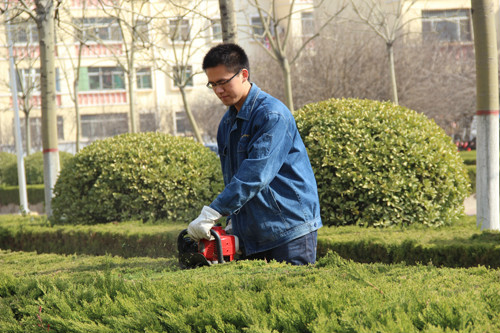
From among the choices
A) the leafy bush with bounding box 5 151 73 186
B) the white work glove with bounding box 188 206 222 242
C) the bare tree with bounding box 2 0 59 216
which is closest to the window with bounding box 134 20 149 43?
the bare tree with bounding box 2 0 59 216

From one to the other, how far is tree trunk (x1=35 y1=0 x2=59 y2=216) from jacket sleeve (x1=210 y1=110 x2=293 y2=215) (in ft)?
19.8

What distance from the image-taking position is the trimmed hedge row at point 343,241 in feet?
16.5

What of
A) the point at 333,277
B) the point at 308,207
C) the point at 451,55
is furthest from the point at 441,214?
the point at 451,55

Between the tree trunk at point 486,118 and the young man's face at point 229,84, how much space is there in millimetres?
3383

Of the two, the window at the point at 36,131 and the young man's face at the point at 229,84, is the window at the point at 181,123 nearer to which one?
the window at the point at 36,131

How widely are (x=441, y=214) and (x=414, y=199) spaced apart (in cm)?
42

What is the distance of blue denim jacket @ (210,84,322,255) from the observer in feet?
10.3

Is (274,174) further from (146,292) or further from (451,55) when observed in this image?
(451,55)

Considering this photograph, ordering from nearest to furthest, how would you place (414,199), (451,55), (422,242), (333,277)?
(333,277) < (422,242) < (414,199) < (451,55)

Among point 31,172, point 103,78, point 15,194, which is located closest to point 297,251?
point 15,194

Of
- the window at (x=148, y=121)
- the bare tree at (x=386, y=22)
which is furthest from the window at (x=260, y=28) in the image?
the window at (x=148, y=121)

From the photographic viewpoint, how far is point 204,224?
296cm

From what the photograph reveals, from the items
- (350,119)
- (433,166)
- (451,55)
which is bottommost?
(433,166)

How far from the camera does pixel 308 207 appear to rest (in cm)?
332
